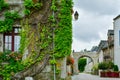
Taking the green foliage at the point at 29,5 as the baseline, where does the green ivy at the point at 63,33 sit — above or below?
below

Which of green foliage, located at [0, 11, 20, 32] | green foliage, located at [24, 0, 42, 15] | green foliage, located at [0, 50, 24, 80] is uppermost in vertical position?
green foliage, located at [24, 0, 42, 15]

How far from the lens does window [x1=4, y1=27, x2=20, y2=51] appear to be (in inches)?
797

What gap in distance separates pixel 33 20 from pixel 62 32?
1648 mm

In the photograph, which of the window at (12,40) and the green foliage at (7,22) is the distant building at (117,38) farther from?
the green foliage at (7,22)

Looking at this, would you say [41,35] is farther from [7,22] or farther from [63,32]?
[7,22]

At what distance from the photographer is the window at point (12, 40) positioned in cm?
2025

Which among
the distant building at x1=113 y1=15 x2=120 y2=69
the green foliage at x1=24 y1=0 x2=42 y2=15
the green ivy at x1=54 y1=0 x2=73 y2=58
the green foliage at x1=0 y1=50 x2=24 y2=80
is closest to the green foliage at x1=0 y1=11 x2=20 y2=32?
the green foliage at x1=24 y1=0 x2=42 y2=15

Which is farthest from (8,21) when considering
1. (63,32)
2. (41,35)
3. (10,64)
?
(63,32)

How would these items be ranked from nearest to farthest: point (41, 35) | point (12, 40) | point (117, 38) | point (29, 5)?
point (41, 35) → point (29, 5) → point (12, 40) → point (117, 38)

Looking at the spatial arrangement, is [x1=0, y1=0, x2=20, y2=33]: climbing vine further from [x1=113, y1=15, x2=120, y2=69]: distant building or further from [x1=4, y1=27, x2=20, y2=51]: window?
[x1=113, y1=15, x2=120, y2=69]: distant building

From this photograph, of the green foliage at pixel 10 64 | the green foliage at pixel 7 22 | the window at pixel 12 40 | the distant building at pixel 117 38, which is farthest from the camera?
the distant building at pixel 117 38

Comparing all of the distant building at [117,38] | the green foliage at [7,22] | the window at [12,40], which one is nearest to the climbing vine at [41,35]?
the green foliage at [7,22]

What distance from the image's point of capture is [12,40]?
20.2 metres

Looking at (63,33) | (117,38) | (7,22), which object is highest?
(117,38)
